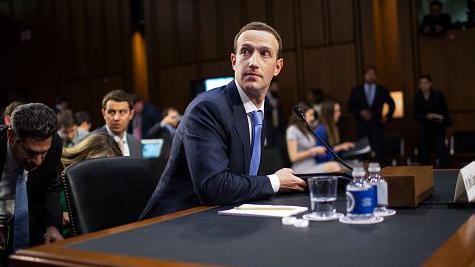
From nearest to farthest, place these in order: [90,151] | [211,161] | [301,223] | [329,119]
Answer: [301,223]
[211,161]
[90,151]
[329,119]

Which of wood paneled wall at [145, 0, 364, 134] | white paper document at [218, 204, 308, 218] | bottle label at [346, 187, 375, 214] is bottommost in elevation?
white paper document at [218, 204, 308, 218]

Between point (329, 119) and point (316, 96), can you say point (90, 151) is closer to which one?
point (329, 119)

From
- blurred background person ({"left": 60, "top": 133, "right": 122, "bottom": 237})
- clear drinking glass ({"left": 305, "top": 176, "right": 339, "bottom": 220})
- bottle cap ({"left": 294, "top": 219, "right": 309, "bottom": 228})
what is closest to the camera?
bottle cap ({"left": 294, "top": 219, "right": 309, "bottom": 228})

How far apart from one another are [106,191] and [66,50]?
9507 mm

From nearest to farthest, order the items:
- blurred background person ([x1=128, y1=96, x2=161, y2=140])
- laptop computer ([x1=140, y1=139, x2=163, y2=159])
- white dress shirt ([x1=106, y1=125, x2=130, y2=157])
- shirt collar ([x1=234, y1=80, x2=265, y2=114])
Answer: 1. shirt collar ([x1=234, y1=80, x2=265, y2=114])
2. white dress shirt ([x1=106, y1=125, x2=130, y2=157])
3. laptop computer ([x1=140, y1=139, x2=163, y2=159])
4. blurred background person ([x1=128, y1=96, x2=161, y2=140])

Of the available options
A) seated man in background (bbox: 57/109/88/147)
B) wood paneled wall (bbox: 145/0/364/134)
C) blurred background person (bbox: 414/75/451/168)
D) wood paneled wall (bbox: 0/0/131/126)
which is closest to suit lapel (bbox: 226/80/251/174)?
seated man in background (bbox: 57/109/88/147)

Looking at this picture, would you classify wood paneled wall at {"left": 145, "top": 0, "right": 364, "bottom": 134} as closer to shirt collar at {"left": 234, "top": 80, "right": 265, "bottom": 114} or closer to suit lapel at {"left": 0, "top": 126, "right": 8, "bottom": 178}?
shirt collar at {"left": 234, "top": 80, "right": 265, "bottom": 114}

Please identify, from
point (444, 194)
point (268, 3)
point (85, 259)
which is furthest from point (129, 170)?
point (268, 3)

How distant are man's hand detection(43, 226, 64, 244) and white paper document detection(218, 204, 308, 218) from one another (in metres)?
1.10

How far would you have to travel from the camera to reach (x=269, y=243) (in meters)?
1.24

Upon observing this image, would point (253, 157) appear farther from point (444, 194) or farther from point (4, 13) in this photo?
point (4, 13)

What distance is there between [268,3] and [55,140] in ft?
20.8

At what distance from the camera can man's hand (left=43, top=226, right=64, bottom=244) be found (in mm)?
2463

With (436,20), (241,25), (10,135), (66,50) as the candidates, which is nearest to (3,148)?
(10,135)
